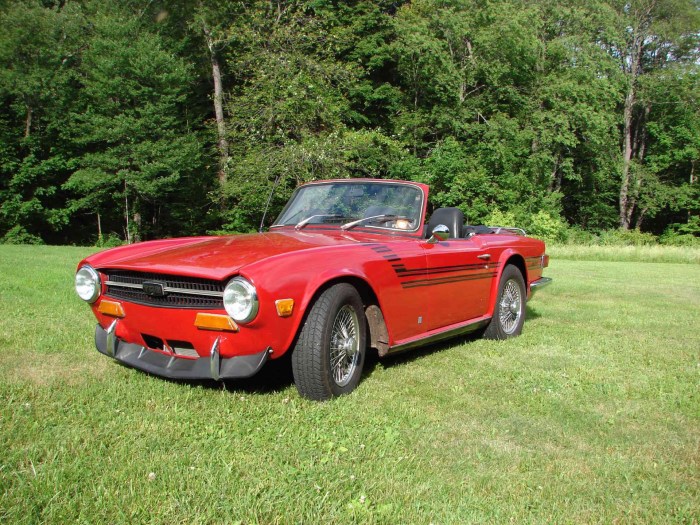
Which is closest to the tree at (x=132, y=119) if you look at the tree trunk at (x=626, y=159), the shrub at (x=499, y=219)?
the shrub at (x=499, y=219)

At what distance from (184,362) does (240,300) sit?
0.59 metres

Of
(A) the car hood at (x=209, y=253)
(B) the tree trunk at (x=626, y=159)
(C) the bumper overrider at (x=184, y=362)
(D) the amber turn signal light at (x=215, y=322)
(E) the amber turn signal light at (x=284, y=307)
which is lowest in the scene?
(C) the bumper overrider at (x=184, y=362)

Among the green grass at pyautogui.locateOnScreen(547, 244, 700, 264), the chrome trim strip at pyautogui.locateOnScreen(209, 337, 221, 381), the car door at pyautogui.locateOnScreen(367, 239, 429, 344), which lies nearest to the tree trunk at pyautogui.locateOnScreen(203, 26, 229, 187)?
the green grass at pyautogui.locateOnScreen(547, 244, 700, 264)

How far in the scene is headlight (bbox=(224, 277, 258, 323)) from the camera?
10.9ft

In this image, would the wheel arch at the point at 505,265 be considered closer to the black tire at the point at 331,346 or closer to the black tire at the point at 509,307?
the black tire at the point at 509,307

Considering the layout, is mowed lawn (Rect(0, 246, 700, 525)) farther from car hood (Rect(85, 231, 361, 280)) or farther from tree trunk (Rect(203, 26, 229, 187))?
tree trunk (Rect(203, 26, 229, 187))

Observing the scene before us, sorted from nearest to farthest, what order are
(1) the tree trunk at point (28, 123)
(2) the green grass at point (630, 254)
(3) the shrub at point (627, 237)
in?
(2) the green grass at point (630, 254), (1) the tree trunk at point (28, 123), (3) the shrub at point (627, 237)

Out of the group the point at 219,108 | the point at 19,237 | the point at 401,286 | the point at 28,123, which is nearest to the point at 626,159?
the point at 219,108

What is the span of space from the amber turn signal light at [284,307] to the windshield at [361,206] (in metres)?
1.70

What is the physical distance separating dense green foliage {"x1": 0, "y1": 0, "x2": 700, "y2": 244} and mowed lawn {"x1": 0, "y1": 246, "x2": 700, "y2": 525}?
1728 cm

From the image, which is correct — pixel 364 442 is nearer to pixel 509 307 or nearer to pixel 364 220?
pixel 364 220

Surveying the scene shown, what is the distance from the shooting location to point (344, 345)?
3898 millimetres

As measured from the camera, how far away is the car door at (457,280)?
476 cm

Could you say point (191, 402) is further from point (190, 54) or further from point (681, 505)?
point (190, 54)
